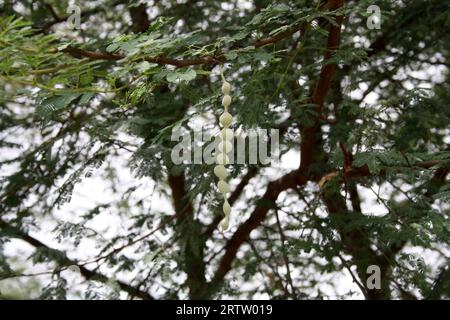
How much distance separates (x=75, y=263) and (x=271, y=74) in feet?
4.20

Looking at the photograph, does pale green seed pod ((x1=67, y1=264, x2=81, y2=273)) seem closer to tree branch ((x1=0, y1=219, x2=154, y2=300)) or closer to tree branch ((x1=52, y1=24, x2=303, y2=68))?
tree branch ((x1=0, y1=219, x2=154, y2=300))

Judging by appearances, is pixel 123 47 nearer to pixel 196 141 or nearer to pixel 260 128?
pixel 260 128

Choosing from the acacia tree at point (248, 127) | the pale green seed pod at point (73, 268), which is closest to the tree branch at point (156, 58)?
the acacia tree at point (248, 127)

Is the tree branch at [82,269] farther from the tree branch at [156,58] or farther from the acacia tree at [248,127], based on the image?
the tree branch at [156,58]

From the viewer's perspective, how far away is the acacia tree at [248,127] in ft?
6.24

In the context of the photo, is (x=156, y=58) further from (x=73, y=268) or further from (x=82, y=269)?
(x=82, y=269)

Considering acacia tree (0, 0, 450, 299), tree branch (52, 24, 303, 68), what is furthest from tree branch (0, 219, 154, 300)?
tree branch (52, 24, 303, 68)

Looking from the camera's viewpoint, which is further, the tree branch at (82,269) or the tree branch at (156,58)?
the tree branch at (82,269)

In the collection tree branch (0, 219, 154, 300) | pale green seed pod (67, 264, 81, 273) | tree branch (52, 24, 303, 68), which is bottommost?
tree branch (52, 24, 303, 68)

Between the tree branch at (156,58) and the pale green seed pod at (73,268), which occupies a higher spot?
the pale green seed pod at (73,268)

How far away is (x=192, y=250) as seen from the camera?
284 centimetres

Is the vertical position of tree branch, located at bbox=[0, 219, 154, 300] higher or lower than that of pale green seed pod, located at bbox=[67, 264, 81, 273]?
higher

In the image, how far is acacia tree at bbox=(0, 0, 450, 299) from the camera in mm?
1903
